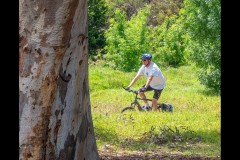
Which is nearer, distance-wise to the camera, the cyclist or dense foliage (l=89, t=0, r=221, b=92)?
the cyclist

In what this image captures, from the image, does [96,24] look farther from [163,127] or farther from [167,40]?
[163,127]

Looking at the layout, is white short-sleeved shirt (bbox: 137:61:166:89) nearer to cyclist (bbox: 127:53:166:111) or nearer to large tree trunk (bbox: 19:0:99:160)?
cyclist (bbox: 127:53:166:111)

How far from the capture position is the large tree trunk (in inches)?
219

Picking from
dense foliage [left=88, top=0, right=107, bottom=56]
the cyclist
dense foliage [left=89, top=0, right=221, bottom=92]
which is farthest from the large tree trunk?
dense foliage [left=88, top=0, right=107, bottom=56]

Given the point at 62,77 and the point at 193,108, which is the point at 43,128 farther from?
the point at 193,108

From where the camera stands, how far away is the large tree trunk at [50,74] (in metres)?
5.56

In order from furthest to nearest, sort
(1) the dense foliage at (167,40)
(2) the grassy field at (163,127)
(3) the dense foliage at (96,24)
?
1. (3) the dense foliage at (96,24)
2. (1) the dense foliage at (167,40)
3. (2) the grassy field at (163,127)

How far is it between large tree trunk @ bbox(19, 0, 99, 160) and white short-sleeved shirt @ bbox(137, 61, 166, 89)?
8.56 metres

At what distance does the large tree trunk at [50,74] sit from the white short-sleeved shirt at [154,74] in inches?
337

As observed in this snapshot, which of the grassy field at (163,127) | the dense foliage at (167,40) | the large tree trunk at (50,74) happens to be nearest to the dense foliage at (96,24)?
the dense foliage at (167,40)

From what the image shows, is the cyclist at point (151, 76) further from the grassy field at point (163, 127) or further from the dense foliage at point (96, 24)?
the dense foliage at point (96, 24)

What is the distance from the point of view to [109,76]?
85.8ft
